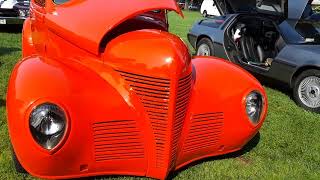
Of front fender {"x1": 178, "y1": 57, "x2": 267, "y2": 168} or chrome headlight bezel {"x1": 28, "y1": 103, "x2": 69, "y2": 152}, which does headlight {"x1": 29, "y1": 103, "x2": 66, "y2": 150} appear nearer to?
chrome headlight bezel {"x1": 28, "y1": 103, "x2": 69, "y2": 152}

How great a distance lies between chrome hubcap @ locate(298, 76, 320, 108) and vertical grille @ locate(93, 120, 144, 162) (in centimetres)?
409

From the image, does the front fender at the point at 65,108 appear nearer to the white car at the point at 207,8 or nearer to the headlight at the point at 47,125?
the headlight at the point at 47,125

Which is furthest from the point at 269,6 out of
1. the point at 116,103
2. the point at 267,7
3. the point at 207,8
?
the point at 207,8

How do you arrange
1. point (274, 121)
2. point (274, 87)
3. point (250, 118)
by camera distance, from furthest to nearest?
point (274, 87) → point (274, 121) → point (250, 118)

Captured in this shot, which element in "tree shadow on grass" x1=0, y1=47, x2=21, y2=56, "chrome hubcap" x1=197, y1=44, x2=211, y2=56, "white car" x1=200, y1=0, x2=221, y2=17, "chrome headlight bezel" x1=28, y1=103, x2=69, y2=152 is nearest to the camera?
"chrome headlight bezel" x1=28, y1=103, x2=69, y2=152

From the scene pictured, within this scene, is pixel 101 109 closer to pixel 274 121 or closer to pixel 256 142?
pixel 256 142

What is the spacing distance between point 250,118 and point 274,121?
190 cm

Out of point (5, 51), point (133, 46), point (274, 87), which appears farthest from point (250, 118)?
point (5, 51)

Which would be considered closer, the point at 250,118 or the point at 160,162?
the point at 160,162

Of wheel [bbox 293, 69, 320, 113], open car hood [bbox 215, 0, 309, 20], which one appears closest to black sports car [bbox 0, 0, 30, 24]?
open car hood [bbox 215, 0, 309, 20]

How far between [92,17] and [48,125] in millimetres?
1248

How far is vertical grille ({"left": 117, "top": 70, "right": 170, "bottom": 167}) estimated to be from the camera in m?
3.48

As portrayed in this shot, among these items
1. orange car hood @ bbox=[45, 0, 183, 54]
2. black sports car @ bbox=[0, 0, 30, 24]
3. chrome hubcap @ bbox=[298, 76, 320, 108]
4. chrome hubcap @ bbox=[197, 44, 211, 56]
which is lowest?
black sports car @ bbox=[0, 0, 30, 24]

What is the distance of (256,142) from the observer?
515 centimetres
